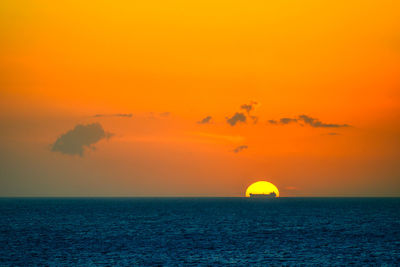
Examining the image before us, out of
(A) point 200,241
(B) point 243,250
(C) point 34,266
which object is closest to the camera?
(C) point 34,266

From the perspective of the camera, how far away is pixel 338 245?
270ft

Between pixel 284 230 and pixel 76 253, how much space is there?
5324 cm

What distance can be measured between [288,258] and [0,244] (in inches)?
1767

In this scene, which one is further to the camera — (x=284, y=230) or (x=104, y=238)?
(x=284, y=230)

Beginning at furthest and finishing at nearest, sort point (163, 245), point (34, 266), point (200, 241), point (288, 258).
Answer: point (200, 241) < point (163, 245) < point (288, 258) < point (34, 266)

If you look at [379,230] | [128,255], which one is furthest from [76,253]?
[379,230]

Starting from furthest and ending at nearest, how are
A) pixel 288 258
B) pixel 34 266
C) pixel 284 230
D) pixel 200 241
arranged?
pixel 284 230, pixel 200 241, pixel 288 258, pixel 34 266

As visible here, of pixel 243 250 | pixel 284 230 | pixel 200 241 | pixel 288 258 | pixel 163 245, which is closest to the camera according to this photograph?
pixel 288 258

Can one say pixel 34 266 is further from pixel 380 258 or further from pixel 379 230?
pixel 379 230

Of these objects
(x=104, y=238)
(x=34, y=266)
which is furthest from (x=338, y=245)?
(x=34, y=266)

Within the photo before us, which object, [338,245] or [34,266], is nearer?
[34,266]

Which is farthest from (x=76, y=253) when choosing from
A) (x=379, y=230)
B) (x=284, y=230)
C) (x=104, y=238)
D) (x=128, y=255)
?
(x=379, y=230)

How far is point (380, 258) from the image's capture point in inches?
2667

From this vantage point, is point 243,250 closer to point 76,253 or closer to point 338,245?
point 338,245
